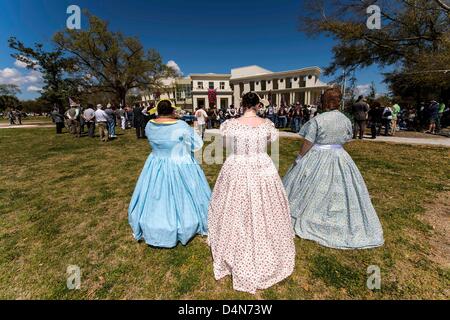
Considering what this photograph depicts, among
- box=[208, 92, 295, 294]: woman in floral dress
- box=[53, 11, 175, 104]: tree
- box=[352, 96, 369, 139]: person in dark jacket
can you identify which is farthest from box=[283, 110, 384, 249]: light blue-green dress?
box=[53, 11, 175, 104]: tree

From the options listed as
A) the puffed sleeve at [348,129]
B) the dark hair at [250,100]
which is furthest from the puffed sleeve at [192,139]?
the puffed sleeve at [348,129]

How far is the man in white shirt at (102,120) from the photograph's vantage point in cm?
1185

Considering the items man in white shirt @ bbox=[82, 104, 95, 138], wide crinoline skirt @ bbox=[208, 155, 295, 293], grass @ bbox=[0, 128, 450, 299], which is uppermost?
man in white shirt @ bbox=[82, 104, 95, 138]

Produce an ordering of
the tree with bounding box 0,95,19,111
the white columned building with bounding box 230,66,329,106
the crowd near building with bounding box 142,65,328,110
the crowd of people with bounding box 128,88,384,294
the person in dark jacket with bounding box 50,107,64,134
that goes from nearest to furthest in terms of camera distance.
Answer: the crowd of people with bounding box 128,88,384,294 < the person in dark jacket with bounding box 50,107,64,134 < the white columned building with bounding box 230,66,329,106 < the crowd near building with bounding box 142,65,328,110 < the tree with bounding box 0,95,19,111

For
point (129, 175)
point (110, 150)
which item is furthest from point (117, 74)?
point (129, 175)

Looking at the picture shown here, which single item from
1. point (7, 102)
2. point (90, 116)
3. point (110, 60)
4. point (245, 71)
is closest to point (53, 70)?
point (110, 60)

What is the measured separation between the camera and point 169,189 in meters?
3.34

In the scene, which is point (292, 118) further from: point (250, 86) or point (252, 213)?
point (250, 86)

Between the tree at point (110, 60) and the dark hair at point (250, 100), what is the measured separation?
34.6m

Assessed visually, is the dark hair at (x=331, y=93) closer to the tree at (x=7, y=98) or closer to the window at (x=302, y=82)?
the window at (x=302, y=82)

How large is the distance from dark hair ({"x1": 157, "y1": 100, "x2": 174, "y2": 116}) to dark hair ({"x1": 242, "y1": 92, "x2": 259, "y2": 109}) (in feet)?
3.76

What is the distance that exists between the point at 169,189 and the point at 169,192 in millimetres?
44

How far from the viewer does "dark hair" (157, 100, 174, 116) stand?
128 inches

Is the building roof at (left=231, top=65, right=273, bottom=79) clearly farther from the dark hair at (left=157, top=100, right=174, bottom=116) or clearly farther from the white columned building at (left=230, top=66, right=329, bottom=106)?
the dark hair at (left=157, top=100, right=174, bottom=116)
